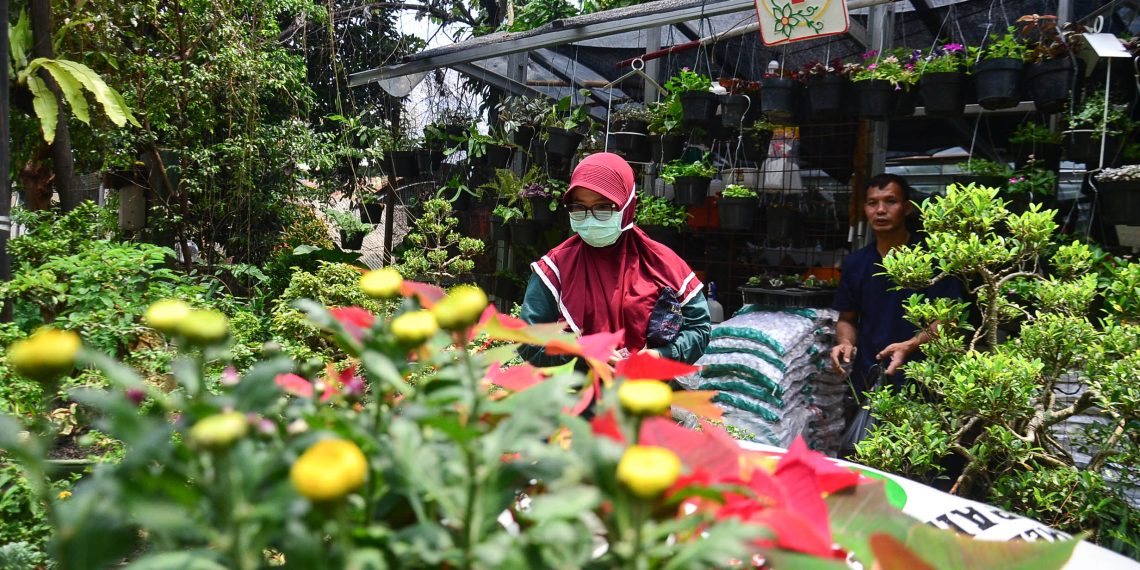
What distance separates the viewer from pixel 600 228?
105 inches

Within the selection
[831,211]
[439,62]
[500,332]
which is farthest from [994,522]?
[439,62]

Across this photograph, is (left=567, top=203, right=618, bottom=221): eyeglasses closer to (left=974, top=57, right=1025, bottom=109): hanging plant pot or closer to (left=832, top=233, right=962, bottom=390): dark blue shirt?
(left=832, top=233, right=962, bottom=390): dark blue shirt

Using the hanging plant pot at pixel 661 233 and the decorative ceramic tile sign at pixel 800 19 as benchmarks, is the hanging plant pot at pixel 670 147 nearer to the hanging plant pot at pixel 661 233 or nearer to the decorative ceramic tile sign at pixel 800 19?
the hanging plant pot at pixel 661 233

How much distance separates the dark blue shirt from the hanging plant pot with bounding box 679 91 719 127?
4.72ft

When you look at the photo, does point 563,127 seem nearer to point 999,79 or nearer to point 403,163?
point 403,163

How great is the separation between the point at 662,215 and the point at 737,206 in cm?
51

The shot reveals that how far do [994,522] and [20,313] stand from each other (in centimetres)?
382

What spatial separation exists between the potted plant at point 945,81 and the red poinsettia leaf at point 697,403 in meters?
3.81

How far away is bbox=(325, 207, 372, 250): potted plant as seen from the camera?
671 cm

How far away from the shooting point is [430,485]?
44cm

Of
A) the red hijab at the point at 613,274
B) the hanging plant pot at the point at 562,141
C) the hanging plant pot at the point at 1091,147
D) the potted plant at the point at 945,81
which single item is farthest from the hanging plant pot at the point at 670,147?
the red hijab at the point at 613,274

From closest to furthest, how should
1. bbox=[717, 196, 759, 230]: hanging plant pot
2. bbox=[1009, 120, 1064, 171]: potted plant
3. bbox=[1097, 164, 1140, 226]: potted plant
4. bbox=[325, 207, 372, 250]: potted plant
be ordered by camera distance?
bbox=[1097, 164, 1140, 226]: potted plant
bbox=[1009, 120, 1064, 171]: potted plant
bbox=[717, 196, 759, 230]: hanging plant pot
bbox=[325, 207, 372, 250]: potted plant

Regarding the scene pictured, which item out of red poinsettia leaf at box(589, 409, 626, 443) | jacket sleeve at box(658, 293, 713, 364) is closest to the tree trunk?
jacket sleeve at box(658, 293, 713, 364)

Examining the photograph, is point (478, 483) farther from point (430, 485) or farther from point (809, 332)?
point (809, 332)
